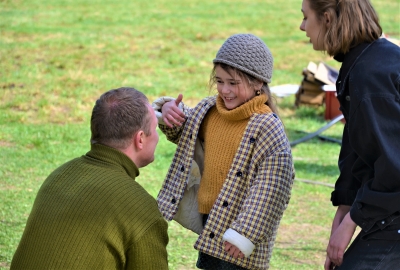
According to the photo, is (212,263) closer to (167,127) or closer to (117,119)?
(167,127)

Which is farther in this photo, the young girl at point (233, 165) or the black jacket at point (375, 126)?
the young girl at point (233, 165)

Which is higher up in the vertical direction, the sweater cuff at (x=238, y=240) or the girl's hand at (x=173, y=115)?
the girl's hand at (x=173, y=115)

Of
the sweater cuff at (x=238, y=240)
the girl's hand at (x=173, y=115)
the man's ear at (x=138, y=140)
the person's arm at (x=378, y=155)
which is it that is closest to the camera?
the person's arm at (x=378, y=155)

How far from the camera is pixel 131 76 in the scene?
12.8 m

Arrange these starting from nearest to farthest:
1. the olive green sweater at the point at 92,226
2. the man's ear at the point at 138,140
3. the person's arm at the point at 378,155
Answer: the person's arm at the point at 378,155
the olive green sweater at the point at 92,226
the man's ear at the point at 138,140

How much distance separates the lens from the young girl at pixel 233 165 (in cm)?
311

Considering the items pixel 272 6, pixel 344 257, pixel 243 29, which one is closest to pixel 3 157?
pixel 344 257

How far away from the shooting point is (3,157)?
7930 mm

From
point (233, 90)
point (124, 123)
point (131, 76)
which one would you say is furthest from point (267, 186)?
point (131, 76)

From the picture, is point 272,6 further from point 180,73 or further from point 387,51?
point 387,51

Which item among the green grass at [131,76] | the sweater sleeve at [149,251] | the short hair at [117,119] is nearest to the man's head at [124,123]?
the short hair at [117,119]

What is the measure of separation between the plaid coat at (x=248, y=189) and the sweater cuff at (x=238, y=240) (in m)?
0.02

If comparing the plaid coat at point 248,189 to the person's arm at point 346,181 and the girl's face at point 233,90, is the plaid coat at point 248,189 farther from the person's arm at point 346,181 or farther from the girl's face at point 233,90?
the person's arm at point 346,181

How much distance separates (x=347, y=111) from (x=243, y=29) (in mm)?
15123
